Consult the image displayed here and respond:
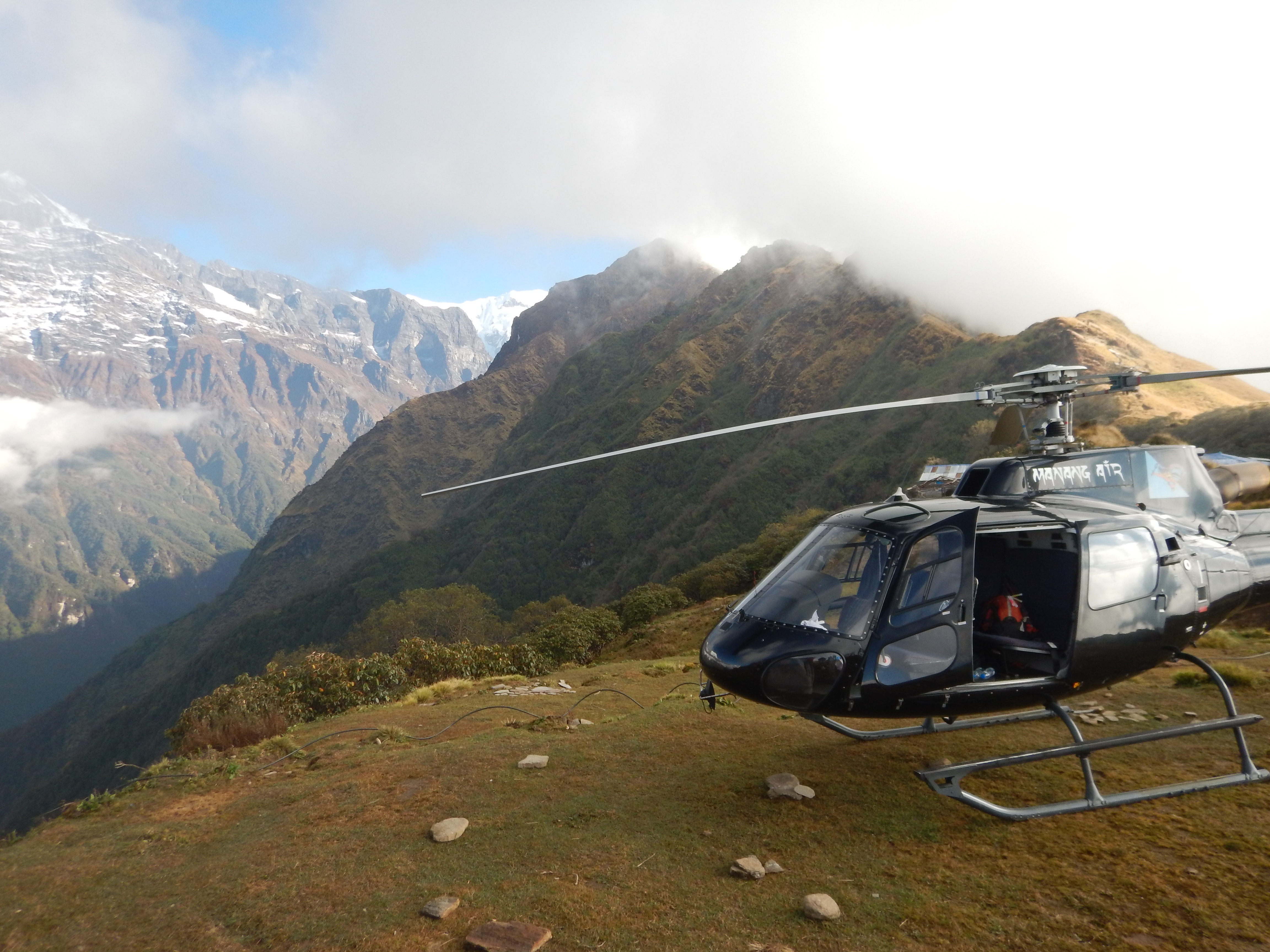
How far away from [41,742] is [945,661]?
23187cm

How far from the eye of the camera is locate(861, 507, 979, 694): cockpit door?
21.1 feet

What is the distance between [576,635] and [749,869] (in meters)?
24.4

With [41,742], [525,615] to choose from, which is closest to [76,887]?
[525,615]

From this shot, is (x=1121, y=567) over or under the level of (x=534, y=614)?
over

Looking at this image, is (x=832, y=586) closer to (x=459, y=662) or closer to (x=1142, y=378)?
(x=1142, y=378)

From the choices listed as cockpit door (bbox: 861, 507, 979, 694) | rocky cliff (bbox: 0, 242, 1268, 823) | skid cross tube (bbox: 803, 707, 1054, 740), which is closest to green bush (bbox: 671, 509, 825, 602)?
rocky cliff (bbox: 0, 242, 1268, 823)

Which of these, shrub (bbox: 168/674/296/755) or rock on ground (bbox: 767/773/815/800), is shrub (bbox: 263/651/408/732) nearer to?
shrub (bbox: 168/674/296/755)

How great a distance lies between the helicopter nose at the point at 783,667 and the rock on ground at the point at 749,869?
130 cm

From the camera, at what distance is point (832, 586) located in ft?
21.8

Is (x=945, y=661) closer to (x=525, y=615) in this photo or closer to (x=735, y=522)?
(x=525, y=615)

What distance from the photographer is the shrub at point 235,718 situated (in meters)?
11.7

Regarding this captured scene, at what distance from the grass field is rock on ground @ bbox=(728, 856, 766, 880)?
0.41ft

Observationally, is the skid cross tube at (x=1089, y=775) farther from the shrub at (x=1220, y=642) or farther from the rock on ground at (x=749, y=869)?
the shrub at (x=1220, y=642)

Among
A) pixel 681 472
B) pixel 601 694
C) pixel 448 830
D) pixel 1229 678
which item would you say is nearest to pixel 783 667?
pixel 448 830
